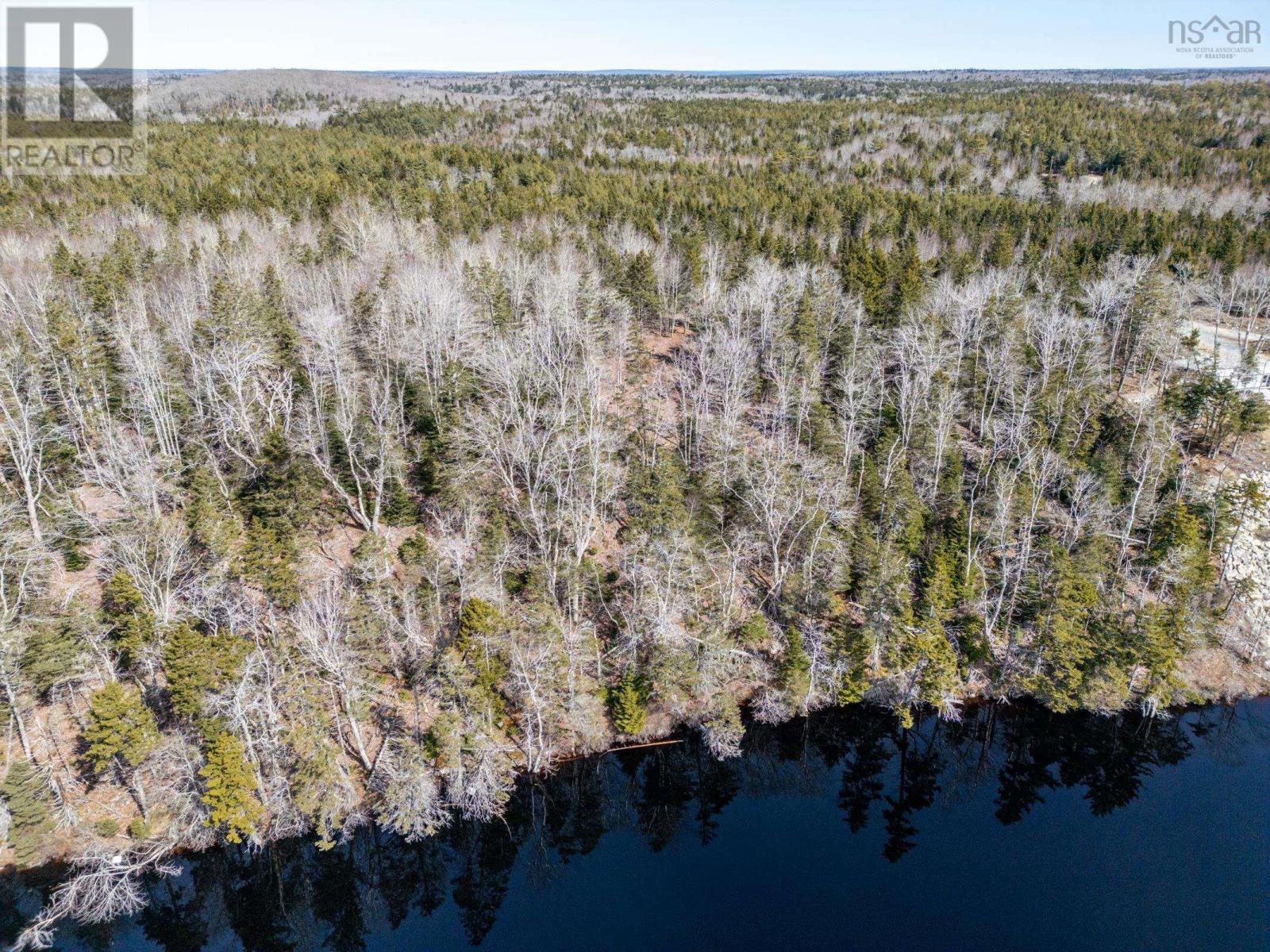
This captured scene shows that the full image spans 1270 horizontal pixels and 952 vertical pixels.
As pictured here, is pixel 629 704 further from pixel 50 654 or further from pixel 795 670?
pixel 50 654

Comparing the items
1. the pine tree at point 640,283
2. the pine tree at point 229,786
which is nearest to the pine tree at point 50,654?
the pine tree at point 229,786

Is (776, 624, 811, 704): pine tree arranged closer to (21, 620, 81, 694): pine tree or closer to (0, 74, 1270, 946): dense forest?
(0, 74, 1270, 946): dense forest

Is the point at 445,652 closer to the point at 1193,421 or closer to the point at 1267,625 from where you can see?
the point at 1267,625

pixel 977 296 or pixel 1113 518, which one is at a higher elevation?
pixel 977 296

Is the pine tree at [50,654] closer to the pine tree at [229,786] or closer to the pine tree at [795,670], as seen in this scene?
the pine tree at [229,786]

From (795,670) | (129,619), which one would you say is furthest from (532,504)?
(129,619)

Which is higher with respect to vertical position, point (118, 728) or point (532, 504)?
point (532, 504)

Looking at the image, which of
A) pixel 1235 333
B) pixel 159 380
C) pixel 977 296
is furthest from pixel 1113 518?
pixel 159 380
